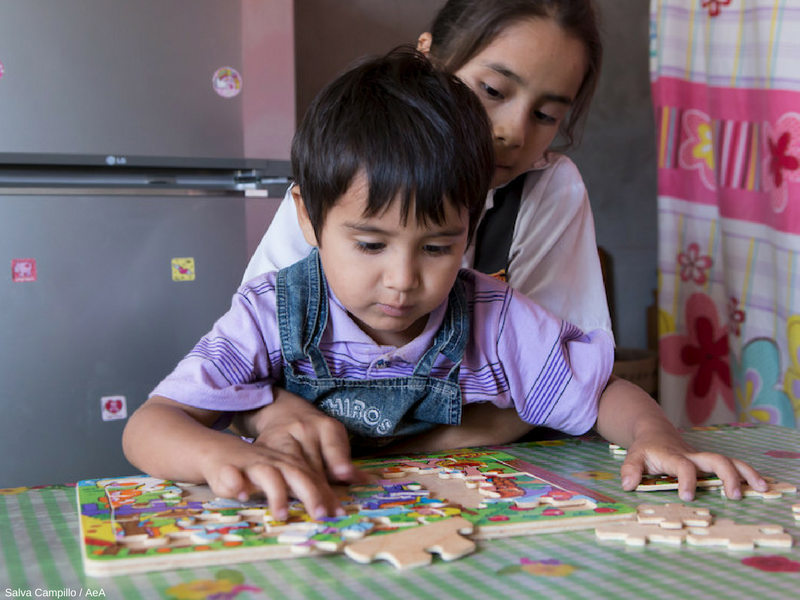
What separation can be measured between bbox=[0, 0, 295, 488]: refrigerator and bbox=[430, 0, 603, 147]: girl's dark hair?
847 millimetres

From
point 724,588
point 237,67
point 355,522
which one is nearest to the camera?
point 724,588

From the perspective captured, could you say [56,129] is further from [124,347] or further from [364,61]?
[364,61]

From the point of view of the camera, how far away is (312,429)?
34.1 inches

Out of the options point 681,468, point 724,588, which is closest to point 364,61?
point 681,468

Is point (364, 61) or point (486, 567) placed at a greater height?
point (364, 61)

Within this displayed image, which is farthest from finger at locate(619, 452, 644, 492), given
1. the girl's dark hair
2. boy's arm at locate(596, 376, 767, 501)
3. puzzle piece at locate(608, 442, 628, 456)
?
the girl's dark hair

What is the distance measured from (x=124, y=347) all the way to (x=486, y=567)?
165 centimetres

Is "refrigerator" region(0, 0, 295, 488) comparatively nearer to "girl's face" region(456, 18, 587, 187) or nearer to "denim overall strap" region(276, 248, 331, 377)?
"girl's face" region(456, 18, 587, 187)

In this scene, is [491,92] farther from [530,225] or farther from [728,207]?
[728,207]

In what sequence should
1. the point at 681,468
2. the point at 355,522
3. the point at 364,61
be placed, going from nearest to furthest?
the point at 355,522 < the point at 681,468 < the point at 364,61

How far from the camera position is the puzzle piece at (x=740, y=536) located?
67 cm

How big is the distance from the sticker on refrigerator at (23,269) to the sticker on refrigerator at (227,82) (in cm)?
60

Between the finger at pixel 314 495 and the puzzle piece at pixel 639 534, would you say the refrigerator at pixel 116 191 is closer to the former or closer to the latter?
the finger at pixel 314 495

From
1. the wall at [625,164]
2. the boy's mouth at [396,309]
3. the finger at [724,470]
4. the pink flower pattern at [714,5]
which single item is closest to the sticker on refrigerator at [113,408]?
the boy's mouth at [396,309]
